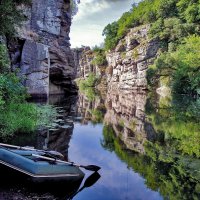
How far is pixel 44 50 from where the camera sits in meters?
33.2

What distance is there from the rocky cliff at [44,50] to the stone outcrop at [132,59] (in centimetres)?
2541

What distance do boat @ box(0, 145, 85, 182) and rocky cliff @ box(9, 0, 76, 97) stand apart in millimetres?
18875

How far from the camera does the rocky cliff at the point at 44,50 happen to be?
3152 cm

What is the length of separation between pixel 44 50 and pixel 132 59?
135 feet

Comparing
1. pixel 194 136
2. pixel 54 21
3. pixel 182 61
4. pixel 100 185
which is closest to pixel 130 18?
pixel 182 61

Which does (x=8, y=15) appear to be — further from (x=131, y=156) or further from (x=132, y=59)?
(x=132, y=59)

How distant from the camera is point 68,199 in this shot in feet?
21.6

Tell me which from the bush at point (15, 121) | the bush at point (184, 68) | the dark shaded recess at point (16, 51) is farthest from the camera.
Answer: the bush at point (184, 68)

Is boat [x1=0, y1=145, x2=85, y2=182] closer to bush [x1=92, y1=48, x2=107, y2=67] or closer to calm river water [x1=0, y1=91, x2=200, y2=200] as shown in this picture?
calm river water [x1=0, y1=91, x2=200, y2=200]

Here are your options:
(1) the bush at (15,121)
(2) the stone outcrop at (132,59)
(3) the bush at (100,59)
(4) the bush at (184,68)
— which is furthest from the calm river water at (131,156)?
(3) the bush at (100,59)

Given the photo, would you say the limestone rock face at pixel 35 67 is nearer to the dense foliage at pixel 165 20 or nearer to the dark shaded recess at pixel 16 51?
the dark shaded recess at pixel 16 51

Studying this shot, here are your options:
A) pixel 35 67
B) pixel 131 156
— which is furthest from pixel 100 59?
pixel 131 156

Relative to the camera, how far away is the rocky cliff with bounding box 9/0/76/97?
3152 centimetres

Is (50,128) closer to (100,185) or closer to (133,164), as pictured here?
(133,164)
